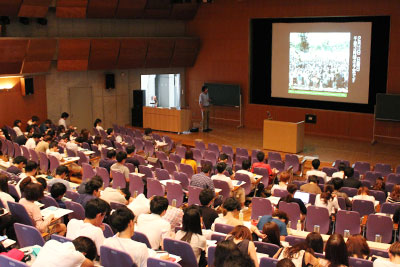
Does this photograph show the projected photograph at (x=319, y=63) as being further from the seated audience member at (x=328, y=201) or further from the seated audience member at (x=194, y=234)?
the seated audience member at (x=194, y=234)

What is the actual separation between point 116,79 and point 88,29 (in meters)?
2.38

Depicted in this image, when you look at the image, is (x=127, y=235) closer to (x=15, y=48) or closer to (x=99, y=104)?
(x=15, y=48)

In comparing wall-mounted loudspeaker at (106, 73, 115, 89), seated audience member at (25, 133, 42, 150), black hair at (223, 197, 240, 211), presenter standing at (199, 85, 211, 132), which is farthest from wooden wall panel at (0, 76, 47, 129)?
black hair at (223, 197, 240, 211)

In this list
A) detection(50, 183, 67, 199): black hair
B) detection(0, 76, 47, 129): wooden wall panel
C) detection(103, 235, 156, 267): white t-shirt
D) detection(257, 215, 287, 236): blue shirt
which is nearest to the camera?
detection(103, 235, 156, 267): white t-shirt

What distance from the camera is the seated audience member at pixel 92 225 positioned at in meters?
5.71

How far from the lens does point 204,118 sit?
19.1 m

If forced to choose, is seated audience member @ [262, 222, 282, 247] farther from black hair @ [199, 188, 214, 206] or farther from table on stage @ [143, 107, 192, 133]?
table on stage @ [143, 107, 192, 133]

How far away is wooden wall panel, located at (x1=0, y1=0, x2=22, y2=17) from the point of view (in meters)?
15.5

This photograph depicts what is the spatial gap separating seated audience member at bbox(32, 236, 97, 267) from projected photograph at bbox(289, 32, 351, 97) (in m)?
14.1

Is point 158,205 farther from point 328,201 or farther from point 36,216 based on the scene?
point 328,201

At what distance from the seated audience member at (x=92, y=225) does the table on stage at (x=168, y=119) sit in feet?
40.2

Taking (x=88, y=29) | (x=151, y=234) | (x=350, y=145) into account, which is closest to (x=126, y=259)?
(x=151, y=234)

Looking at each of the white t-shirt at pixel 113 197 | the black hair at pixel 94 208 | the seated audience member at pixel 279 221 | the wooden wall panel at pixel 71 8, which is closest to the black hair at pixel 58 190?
the white t-shirt at pixel 113 197

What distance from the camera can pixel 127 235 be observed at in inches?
213
